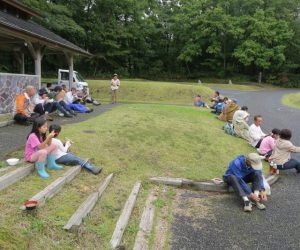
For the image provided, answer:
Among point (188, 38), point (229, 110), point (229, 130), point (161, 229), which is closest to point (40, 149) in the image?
point (161, 229)

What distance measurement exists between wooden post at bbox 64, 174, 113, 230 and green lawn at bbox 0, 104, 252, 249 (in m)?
0.08

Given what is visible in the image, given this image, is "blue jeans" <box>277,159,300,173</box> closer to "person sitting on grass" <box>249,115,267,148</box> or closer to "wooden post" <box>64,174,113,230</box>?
"person sitting on grass" <box>249,115,267,148</box>

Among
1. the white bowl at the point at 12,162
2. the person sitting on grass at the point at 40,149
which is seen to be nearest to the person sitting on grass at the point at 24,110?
the person sitting on grass at the point at 40,149

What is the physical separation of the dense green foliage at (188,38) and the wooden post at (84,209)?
3290cm

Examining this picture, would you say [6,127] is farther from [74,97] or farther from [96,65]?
[96,65]

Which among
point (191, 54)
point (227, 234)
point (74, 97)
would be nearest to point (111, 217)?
point (227, 234)

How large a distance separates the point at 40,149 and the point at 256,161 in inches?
152

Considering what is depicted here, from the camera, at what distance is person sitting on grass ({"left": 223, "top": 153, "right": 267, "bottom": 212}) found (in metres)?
5.60

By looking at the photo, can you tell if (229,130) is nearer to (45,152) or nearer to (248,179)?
(248,179)

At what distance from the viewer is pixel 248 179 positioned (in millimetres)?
6078

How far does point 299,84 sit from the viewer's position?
41938 millimetres

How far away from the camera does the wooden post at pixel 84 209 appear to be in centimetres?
380

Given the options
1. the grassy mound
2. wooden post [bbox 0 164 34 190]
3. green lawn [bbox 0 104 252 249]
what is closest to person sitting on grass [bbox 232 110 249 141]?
green lawn [bbox 0 104 252 249]

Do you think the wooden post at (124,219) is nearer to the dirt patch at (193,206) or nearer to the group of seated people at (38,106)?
the dirt patch at (193,206)
